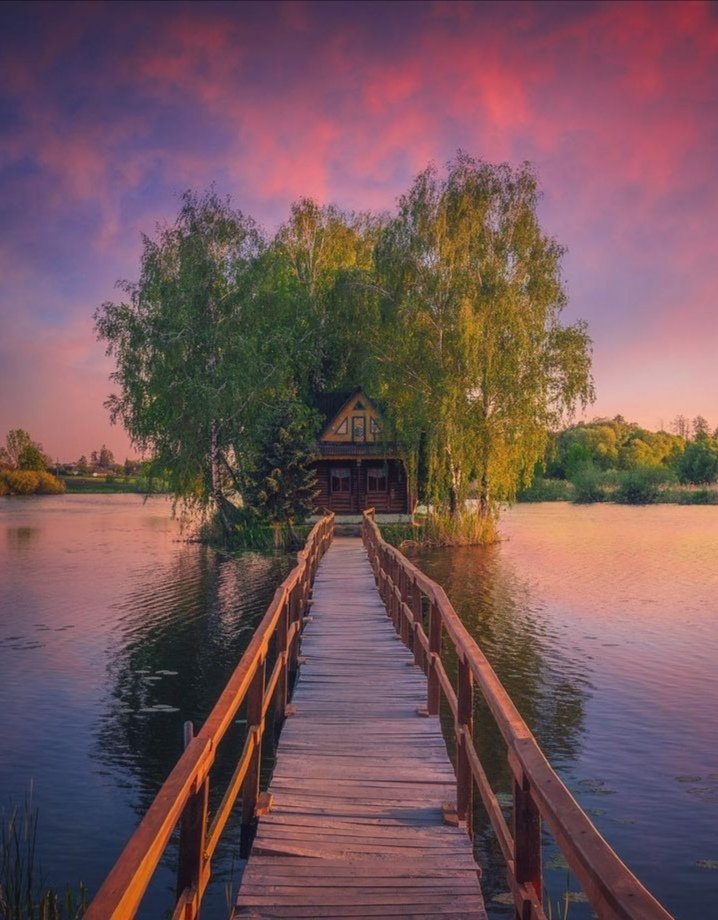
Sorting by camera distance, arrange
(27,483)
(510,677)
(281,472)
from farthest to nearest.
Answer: (27,483)
(281,472)
(510,677)

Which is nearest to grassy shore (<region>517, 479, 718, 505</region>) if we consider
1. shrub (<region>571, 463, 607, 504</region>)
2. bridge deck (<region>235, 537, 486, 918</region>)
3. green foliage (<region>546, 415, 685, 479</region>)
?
shrub (<region>571, 463, 607, 504</region>)

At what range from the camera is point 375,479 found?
3719cm

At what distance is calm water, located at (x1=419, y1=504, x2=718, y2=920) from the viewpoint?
23.2ft

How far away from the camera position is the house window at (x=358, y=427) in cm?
3619

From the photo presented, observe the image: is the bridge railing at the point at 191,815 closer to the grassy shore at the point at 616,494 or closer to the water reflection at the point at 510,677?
the water reflection at the point at 510,677

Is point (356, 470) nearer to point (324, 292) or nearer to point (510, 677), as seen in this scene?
point (324, 292)

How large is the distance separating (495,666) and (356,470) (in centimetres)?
2361

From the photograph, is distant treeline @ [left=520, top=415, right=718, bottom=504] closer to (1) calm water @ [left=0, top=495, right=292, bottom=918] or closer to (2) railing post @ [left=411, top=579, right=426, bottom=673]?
(1) calm water @ [left=0, top=495, right=292, bottom=918]

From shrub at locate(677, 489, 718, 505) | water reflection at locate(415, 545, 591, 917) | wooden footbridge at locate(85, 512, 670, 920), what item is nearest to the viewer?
wooden footbridge at locate(85, 512, 670, 920)

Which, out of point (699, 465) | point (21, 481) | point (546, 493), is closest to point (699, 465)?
point (699, 465)

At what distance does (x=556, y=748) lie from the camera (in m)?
9.70

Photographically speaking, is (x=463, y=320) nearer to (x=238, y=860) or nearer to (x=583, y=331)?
(x=583, y=331)

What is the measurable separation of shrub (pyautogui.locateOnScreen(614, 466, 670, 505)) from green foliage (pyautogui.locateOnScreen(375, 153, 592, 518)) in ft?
134

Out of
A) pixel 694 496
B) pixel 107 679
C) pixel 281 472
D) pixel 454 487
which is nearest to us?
pixel 107 679
